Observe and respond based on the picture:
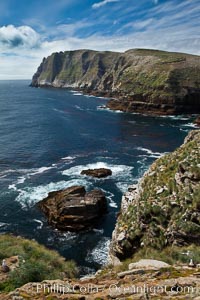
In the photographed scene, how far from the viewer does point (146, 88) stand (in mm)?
145250

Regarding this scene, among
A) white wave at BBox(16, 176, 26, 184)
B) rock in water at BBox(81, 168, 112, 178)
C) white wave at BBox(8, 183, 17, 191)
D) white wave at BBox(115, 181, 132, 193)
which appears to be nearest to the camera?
white wave at BBox(115, 181, 132, 193)

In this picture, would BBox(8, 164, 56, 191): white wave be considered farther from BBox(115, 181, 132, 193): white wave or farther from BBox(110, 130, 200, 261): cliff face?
BBox(110, 130, 200, 261): cliff face

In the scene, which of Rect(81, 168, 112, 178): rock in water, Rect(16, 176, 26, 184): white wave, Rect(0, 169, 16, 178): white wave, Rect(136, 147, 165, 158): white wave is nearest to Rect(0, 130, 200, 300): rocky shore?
Rect(81, 168, 112, 178): rock in water

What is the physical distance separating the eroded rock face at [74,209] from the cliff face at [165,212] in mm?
14199

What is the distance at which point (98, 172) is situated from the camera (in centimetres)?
6266

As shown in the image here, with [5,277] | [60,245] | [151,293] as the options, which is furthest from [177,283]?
[60,245]

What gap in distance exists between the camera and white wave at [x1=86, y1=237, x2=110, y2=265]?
37.0 metres

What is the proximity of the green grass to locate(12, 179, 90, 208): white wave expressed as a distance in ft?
86.4

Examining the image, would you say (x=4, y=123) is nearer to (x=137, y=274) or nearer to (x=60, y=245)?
(x=60, y=245)

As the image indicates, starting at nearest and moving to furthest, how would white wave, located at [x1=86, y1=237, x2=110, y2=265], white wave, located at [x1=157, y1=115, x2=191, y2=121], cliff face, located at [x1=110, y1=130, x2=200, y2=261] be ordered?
1. cliff face, located at [x1=110, y1=130, x2=200, y2=261]
2. white wave, located at [x1=86, y1=237, x2=110, y2=265]
3. white wave, located at [x1=157, y1=115, x2=191, y2=121]

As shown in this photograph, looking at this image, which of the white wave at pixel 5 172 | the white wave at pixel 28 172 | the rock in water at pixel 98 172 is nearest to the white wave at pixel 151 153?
the rock in water at pixel 98 172

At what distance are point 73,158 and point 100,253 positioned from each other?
37962 mm

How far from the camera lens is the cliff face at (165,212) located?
2570cm

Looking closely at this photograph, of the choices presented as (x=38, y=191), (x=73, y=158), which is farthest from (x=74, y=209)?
(x=73, y=158)
